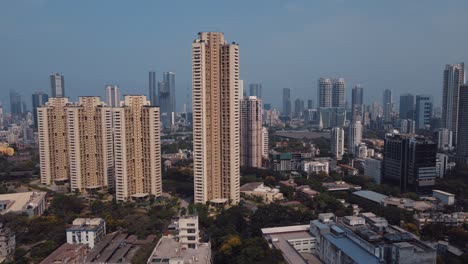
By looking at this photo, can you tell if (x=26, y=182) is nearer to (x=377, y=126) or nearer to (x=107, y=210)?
(x=107, y=210)

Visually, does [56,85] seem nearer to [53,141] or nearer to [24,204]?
[53,141]

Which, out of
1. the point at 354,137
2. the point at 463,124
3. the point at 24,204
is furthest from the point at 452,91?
the point at 24,204

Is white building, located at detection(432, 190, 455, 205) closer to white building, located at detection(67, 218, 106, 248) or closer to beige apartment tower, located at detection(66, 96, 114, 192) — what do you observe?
white building, located at detection(67, 218, 106, 248)

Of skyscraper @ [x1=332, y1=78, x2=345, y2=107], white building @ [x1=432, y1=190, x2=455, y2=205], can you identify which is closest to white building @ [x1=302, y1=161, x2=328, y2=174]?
white building @ [x1=432, y1=190, x2=455, y2=205]

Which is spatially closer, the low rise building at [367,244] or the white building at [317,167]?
the low rise building at [367,244]

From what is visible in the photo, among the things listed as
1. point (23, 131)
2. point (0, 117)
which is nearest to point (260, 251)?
point (23, 131)

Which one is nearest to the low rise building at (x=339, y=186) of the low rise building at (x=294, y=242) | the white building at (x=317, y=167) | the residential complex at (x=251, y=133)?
the white building at (x=317, y=167)

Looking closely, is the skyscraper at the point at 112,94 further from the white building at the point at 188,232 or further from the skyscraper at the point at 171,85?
the white building at the point at 188,232
